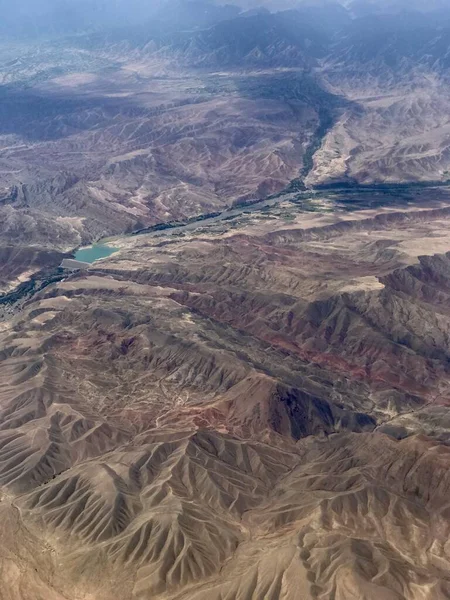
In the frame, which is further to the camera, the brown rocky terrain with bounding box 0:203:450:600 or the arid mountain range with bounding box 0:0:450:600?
the brown rocky terrain with bounding box 0:203:450:600

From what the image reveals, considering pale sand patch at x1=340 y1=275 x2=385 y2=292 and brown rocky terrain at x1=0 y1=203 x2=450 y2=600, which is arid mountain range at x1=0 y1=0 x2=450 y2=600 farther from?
pale sand patch at x1=340 y1=275 x2=385 y2=292

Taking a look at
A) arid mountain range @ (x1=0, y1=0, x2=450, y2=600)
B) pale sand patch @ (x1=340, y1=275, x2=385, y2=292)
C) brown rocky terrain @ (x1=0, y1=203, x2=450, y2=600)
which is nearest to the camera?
arid mountain range @ (x1=0, y1=0, x2=450, y2=600)

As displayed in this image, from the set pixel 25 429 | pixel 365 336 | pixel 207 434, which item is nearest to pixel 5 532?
pixel 25 429

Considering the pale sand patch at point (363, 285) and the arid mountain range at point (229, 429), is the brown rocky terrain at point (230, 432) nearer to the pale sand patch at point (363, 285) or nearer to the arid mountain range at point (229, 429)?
the arid mountain range at point (229, 429)

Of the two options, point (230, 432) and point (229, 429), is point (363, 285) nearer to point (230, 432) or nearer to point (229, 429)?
point (229, 429)

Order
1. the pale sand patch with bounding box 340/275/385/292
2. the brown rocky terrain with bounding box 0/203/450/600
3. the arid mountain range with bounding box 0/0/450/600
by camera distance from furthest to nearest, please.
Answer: the pale sand patch with bounding box 340/275/385/292
the brown rocky terrain with bounding box 0/203/450/600
the arid mountain range with bounding box 0/0/450/600

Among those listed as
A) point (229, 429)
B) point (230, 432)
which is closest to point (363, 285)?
point (229, 429)

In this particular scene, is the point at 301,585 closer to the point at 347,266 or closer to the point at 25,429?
the point at 25,429

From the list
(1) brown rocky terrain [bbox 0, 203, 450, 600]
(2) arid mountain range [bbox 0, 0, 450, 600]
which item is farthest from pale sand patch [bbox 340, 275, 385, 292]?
(2) arid mountain range [bbox 0, 0, 450, 600]

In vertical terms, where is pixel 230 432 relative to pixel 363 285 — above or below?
below

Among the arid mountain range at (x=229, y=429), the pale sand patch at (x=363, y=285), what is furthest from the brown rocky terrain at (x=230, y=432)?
the pale sand patch at (x=363, y=285)

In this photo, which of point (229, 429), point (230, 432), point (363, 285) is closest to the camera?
point (230, 432)
